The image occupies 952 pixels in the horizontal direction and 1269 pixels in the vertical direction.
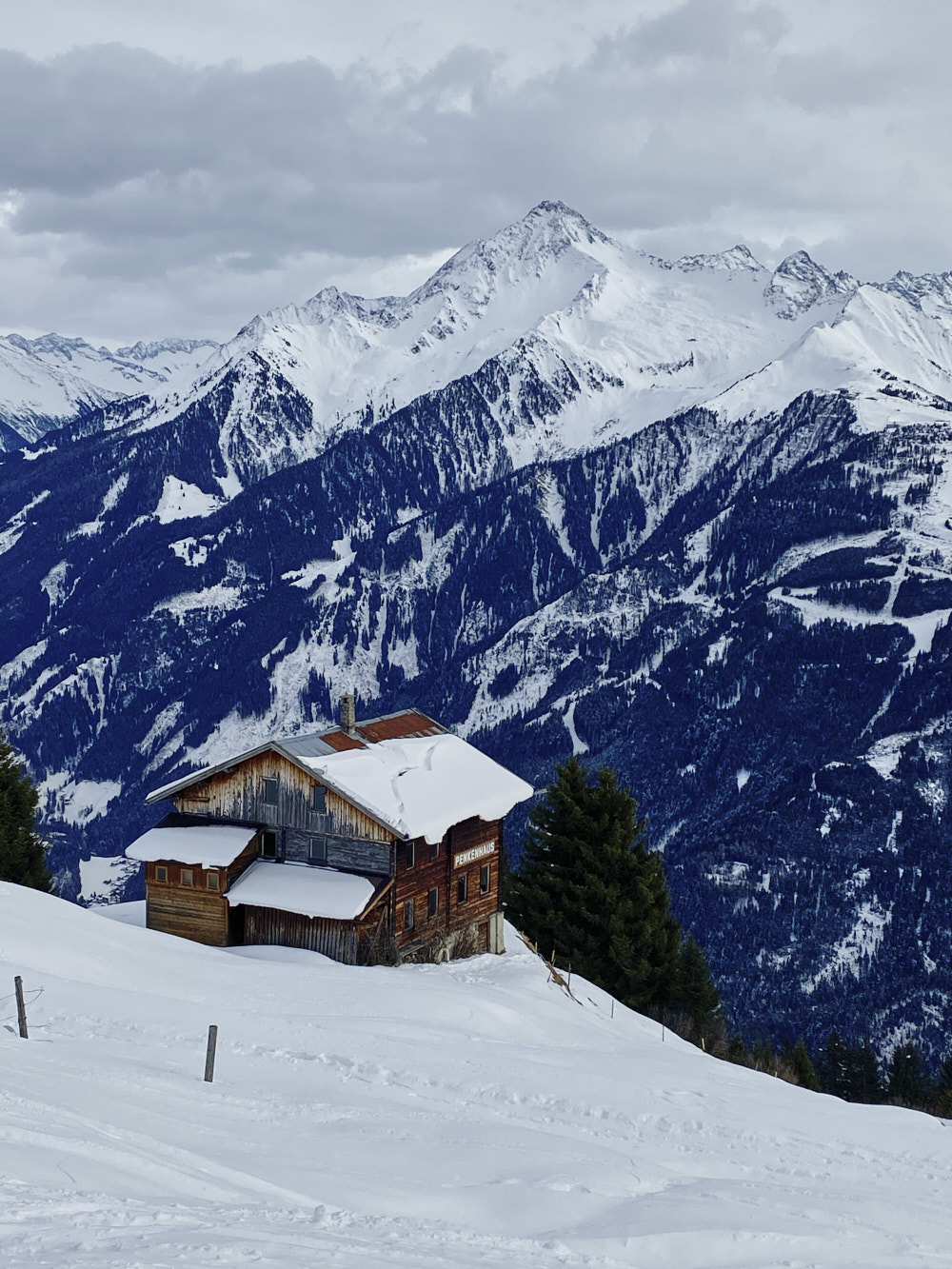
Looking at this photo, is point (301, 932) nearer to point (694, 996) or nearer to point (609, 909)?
point (609, 909)

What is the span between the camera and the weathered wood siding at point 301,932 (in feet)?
155

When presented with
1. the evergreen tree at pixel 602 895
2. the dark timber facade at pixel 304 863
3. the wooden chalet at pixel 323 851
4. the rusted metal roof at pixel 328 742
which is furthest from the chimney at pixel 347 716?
the evergreen tree at pixel 602 895

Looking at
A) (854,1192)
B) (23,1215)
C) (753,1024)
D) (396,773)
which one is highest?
(396,773)

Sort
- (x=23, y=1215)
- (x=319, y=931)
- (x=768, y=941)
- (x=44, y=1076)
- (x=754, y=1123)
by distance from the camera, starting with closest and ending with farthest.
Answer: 1. (x=23, y=1215)
2. (x=44, y=1076)
3. (x=754, y=1123)
4. (x=319, y=931)
5. (x=768, y=941)

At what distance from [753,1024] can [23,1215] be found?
460ft

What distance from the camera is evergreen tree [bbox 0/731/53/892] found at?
56.2 meters

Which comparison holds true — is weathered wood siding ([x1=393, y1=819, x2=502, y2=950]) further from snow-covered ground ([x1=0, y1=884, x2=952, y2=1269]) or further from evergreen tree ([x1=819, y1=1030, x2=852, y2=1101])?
evergreen tree ([x1=819, y1=1030, x2=852, y2=1101])

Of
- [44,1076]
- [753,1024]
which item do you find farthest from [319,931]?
[753,1024]

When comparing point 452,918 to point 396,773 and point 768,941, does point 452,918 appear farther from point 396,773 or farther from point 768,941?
point 768,941

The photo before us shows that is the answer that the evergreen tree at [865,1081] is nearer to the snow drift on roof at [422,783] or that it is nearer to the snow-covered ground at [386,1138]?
the snow drift on roof at [422,783]

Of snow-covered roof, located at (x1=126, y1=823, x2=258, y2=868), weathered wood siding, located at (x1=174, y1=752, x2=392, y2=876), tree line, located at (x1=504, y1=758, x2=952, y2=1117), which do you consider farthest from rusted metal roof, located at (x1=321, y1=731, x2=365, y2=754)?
tree line, located at (x1=504, y1=758, x2=952, y2=1117)

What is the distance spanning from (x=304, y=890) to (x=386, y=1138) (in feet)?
83.2

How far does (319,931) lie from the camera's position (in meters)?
47.7

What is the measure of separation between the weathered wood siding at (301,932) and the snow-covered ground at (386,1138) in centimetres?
864
